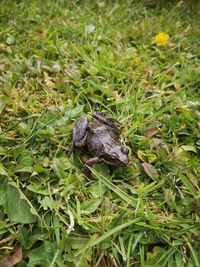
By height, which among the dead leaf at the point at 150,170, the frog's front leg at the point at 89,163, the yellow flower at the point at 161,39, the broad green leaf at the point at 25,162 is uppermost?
the broad green leaf at the point at 25,162

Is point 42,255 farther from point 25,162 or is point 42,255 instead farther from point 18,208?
point 25,162

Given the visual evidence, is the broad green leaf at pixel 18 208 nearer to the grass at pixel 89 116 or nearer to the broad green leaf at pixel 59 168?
the grass at pixel 89 116

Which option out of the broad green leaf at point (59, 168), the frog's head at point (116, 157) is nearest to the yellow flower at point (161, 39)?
the frog's head at point (116, 157)

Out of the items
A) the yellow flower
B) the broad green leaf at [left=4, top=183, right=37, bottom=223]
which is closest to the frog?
the broad green leaf at [left=4, top=183, right=37, bottom=223]

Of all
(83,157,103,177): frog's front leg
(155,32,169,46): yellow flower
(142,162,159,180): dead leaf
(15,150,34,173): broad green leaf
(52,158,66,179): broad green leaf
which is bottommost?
(142,162,159,180): dead leaf

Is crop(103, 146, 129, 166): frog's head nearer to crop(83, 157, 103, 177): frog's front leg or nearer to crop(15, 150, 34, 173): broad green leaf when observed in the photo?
crop(83, 157, 103, 177): frog's front leg

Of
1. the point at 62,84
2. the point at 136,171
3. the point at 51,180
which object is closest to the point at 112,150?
the point at 136,171

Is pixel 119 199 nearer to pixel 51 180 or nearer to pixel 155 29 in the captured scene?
pixel 51 180
